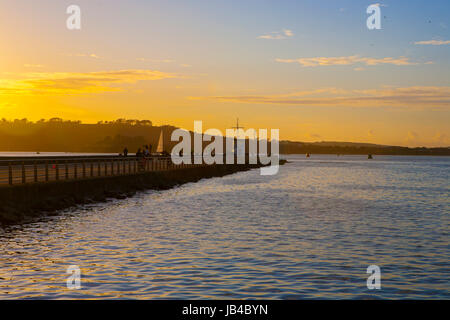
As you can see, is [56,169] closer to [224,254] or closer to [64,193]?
[64,193]

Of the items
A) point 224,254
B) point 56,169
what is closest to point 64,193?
point 56,169

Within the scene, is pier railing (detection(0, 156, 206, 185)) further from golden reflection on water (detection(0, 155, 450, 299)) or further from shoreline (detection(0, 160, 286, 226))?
golden reflection on water (detection(0, 155, 450, 299))

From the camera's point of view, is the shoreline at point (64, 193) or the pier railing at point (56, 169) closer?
the shoreline at point (64, 193)

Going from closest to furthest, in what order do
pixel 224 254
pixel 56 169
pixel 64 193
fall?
1. pixel 224 254
2. pixel 64 193
3. pixel 56 169

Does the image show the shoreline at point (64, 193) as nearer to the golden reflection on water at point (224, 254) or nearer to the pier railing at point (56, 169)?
the pier railing at point (56, 169)

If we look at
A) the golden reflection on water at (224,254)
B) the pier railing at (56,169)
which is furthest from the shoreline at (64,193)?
the golden reflection on water at (224,254)

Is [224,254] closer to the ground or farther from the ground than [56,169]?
closer to the ground

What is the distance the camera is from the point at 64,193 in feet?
114

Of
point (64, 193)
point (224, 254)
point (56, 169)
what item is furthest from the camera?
point (56, 169)

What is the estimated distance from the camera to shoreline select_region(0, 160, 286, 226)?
1067 inches

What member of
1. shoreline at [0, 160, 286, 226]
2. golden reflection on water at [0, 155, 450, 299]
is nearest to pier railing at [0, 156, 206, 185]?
shoreline at [0, 160, 286, 226]

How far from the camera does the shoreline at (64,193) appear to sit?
88.9ft
